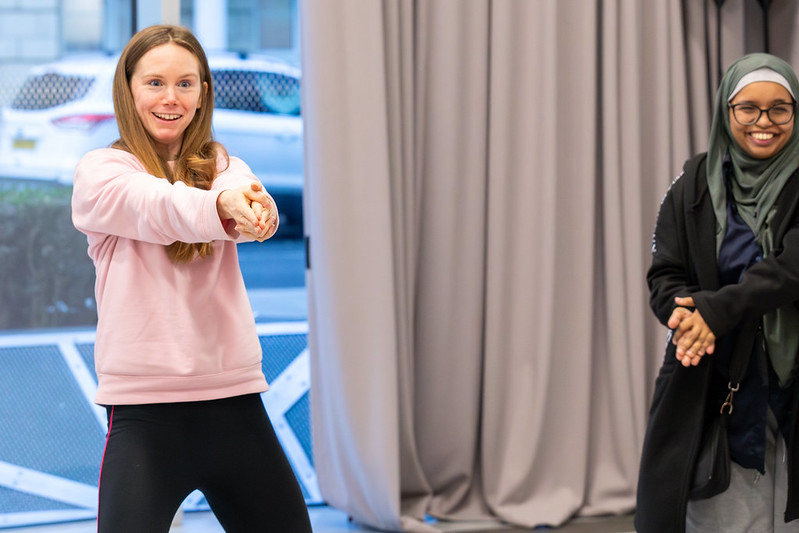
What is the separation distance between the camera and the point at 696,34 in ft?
9.77

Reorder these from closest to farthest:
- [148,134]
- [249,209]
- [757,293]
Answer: [249,209] → [148,134] → [757,293]

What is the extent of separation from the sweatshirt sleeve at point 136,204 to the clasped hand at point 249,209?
18mm

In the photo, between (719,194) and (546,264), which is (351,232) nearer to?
(546,264)

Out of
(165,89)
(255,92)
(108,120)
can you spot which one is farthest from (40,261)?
(165,89)

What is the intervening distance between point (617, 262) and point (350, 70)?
1118 mm

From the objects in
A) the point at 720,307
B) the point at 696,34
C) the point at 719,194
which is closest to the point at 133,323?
the point at 720,307

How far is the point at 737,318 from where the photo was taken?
1774 mm

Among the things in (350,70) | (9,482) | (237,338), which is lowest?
(9,482)

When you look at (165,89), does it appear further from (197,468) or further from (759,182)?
(759,182)

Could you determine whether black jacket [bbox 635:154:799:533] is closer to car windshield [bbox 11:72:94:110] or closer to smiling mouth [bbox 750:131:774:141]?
smiling mouth [bbox 750:131:774:141]

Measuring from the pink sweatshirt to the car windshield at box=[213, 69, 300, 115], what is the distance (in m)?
1.60

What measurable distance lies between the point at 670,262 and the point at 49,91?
2.11 meters

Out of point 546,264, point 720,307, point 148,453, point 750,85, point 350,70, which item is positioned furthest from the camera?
point 546,264

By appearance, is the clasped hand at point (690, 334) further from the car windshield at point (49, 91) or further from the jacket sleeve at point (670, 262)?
the car windshield at point (49, 91)
